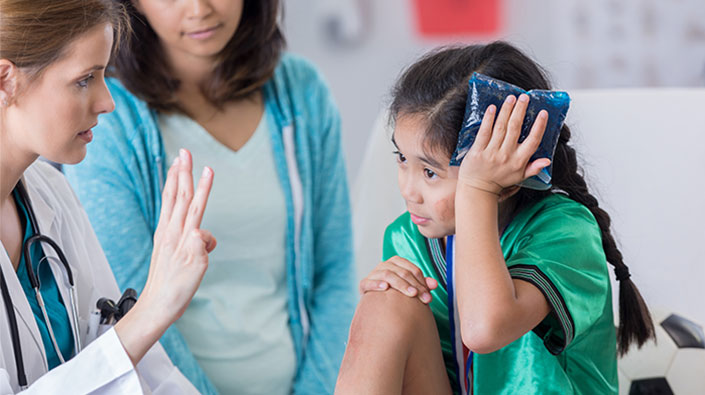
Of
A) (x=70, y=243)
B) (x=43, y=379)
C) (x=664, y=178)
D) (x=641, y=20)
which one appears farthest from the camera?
(x=641, y=20)

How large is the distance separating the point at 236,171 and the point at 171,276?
0.54 m

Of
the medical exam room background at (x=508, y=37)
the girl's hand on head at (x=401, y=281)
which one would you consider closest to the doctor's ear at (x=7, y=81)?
the girl's hand on head at (x=401, y=281)

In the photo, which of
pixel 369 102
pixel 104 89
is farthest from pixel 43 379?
pixel 369 102

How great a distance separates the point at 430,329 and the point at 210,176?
0.37 meters

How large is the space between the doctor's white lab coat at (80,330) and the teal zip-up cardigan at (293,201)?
6 centimetres

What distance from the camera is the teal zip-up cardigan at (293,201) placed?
4.49 feet

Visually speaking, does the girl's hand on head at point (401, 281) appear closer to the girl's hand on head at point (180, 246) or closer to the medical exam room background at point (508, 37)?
the girl's hand on head at point (180, 246)

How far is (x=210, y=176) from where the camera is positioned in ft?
3.22

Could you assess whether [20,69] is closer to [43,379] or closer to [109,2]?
[109,2]

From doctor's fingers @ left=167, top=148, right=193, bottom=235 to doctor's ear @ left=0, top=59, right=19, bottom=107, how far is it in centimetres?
22

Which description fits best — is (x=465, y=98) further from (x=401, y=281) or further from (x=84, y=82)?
(x=84, y=82)

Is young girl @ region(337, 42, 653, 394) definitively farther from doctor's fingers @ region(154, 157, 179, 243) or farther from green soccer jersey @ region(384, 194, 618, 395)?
Answer: doctor's fingers @ region(154, 157, 179, 243)

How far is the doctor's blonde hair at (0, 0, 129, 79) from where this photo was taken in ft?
3.05

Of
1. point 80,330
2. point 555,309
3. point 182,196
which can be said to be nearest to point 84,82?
point 182,196
